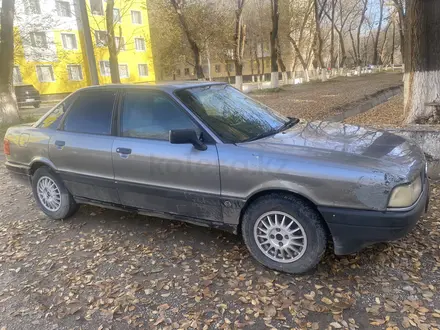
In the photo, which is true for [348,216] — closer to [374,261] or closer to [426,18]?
[374,261]

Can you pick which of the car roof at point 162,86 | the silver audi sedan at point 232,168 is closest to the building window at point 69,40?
the silver audi sedan at point 232,168

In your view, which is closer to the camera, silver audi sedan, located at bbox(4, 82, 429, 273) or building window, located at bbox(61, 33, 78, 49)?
silver audi sedan, located at bbox(4, 82, 429, 273)

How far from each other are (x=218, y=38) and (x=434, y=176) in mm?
28717

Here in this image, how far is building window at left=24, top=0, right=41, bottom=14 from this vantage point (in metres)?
25.8

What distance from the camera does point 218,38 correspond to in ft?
102

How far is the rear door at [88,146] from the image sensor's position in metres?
3.76

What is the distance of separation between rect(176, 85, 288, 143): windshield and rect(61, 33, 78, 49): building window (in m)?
33.5

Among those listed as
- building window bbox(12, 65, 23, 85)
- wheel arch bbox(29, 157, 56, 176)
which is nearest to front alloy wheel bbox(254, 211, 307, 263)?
wheel arch bbox(29, 157, 56, 176)

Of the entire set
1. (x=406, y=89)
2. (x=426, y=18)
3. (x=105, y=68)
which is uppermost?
(x=105, y=68)

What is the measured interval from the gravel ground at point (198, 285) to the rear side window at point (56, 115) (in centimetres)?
138

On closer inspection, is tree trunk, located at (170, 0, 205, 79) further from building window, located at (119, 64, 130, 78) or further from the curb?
building window, located at (119, 64, 130, 78)

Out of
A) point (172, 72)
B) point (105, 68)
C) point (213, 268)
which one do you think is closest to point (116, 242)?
point (213, 268)

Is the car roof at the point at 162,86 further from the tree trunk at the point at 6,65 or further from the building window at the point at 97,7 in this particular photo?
the building window at the point at 97,7

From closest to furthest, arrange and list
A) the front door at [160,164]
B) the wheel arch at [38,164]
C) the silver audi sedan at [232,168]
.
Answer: the silver audi sedan at [232,168] < the front door at [160,164] < the wheel arch at [38,164]
